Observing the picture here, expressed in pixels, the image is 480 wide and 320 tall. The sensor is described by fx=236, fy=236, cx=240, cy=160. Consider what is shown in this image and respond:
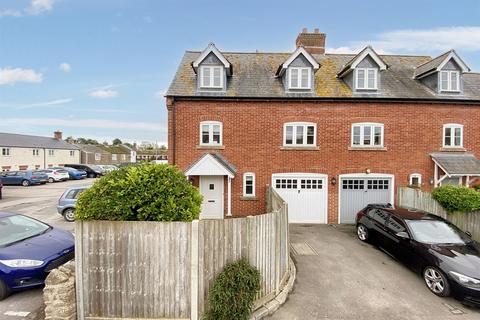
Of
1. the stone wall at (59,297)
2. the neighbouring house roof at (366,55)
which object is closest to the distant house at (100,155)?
the neighbouring house roof at (366,55)

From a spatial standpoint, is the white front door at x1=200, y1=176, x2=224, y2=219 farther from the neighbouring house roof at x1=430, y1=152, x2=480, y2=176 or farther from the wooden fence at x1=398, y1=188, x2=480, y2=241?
the neighbouring house roof at x1=430, y1=152, x2=480, y2=176

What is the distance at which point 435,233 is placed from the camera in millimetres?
6957

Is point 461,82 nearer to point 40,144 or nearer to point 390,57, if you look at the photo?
point 390,57

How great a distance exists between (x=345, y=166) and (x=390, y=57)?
8506 millimetres

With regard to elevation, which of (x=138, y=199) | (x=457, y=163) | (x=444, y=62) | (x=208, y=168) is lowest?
(x=138, y=199)

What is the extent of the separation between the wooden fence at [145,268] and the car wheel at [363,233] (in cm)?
697

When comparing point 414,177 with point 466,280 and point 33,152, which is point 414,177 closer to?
point 466,280

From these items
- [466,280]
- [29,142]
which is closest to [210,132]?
[466,280]

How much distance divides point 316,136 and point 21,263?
11.5 metres

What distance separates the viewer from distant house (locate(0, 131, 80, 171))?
34.8 metres

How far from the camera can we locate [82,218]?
4.72 m

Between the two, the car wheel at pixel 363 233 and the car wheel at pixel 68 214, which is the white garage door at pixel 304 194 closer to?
the car wheel at pixel 363 233

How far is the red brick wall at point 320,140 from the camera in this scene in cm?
1184

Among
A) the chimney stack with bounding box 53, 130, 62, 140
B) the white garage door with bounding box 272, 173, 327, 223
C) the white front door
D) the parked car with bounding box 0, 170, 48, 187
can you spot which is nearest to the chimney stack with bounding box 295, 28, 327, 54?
the white garage door with bounding box 272, 173, 327, 223
